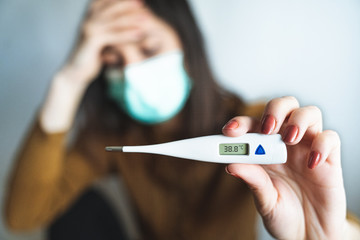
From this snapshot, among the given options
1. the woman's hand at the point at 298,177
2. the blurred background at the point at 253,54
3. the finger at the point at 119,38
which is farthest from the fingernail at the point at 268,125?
the finger at the point at 119,38

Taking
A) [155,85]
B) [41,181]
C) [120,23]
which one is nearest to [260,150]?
[155,85]

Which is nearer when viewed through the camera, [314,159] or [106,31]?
[314,159]

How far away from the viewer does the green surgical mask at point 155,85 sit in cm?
58

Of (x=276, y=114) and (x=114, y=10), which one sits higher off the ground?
(x=114, y=10)

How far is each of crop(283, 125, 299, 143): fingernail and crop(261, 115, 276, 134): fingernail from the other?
2 cm

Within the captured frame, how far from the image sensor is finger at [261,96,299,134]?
0.29 metres

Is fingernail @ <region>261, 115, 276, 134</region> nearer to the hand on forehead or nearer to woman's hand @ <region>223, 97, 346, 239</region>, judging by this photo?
woman's hand @ <region>223, 97, 346, 239</region>

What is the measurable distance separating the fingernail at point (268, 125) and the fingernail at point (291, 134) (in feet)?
0.05

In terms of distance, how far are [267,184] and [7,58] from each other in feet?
2.09

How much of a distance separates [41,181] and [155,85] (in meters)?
0.37

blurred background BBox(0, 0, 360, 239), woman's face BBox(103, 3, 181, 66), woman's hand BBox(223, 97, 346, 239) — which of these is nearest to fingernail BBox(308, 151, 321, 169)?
woman's hand BBox(223, 97, 346, 239)

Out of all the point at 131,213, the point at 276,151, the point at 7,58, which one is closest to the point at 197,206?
the point at 131,213

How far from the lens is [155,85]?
22.7 inches

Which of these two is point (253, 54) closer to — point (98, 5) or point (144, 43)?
point (144, 43)
